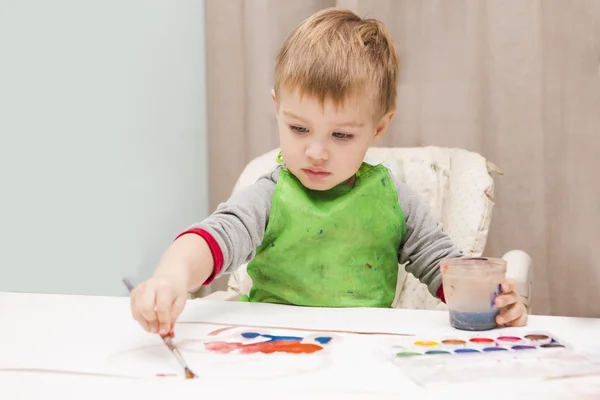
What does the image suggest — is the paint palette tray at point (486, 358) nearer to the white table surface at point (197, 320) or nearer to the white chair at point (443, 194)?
the white table surface at point (197, 320)

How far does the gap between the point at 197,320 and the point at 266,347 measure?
158 millimetres

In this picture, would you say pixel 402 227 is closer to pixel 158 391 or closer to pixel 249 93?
pixel 158 391

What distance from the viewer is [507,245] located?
170 cm

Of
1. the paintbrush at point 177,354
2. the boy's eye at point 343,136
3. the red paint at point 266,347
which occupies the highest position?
the boy's eye at point 343,136

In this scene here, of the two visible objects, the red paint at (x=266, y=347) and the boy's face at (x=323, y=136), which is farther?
the boy's face at (x=323, y=136)

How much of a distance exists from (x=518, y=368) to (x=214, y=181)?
4.94ft

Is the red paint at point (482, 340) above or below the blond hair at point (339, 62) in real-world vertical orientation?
below

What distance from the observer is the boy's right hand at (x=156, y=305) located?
0.67m

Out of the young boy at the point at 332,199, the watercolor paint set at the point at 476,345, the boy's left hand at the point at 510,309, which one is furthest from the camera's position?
the young boy at the point at 332,199

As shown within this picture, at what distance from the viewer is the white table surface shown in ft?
1.75

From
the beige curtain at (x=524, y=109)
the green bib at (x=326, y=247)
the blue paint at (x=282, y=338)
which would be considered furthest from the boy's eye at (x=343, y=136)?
the beige curtain at (x=524, y=109)

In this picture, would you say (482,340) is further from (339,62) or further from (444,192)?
(444,192)

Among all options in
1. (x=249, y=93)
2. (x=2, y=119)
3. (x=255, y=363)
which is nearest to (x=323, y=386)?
(x=255, y=363)

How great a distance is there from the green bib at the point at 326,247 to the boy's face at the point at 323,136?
41 millimetres
